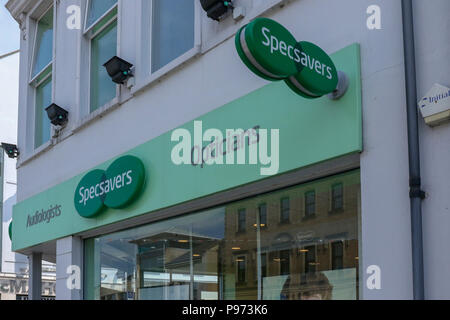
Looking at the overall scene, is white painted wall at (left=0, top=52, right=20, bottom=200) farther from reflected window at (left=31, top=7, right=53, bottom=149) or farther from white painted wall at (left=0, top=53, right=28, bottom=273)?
reflected window at (left=31, top=7, right=53, bottom=149)

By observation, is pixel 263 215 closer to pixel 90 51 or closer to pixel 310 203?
pixel 310 203

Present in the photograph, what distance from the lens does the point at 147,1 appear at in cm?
893

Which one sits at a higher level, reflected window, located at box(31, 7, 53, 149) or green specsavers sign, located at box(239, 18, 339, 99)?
reflected window, located at box(31, 7, 53, 149)

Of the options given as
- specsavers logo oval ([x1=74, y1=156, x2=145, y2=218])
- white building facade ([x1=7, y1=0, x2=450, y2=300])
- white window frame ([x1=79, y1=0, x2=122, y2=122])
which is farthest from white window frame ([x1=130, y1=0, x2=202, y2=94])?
specsavers logo oval ([x1=74, y1=156, x2=145, y2=218])

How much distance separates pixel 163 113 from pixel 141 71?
3.09 feet

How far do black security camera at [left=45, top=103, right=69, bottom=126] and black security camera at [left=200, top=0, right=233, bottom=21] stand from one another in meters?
4.15

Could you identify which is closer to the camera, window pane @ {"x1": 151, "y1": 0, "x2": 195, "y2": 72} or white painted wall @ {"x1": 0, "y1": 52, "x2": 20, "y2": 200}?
window pane @ {"x1": 151, "y1": 0, "x2": 195, "y2": 72}

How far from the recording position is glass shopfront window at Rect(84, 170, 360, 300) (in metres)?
6.04

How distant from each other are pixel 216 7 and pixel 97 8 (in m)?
4.07

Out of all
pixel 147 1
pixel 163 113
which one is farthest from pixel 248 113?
pixel 147 1

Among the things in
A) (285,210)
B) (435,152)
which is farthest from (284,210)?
(435,152)

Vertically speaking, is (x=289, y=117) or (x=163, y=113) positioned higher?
(x=163, y=113)

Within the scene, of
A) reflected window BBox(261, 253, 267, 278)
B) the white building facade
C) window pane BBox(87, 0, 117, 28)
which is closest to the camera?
the white building facade
